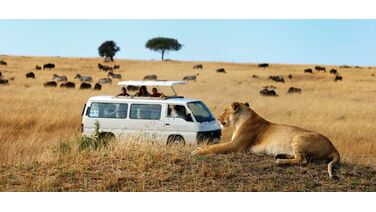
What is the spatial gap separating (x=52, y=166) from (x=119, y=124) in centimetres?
858

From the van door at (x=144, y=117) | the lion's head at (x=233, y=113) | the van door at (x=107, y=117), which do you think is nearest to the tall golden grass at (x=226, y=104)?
the van door at (x=107, y=117)

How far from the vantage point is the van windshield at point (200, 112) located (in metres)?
20.4

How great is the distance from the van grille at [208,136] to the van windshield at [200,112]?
40 cm

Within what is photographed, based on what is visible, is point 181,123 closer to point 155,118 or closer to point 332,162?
point 155,118

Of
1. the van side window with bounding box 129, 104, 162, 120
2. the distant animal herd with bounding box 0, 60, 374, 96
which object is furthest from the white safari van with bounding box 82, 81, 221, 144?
the distant animal herd with bounding box 0, 60, 374, 96

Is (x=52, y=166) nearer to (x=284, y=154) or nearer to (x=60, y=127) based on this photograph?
(x=284, y=154)

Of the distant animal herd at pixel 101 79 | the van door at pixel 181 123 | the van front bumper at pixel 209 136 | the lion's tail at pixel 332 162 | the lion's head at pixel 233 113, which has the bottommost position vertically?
the distant animal herd at pixel 101 79

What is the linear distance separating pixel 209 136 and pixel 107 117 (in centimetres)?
305

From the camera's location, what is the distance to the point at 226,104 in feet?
121

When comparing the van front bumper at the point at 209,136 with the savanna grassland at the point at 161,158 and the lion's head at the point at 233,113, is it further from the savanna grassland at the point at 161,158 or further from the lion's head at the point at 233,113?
the lion's head at the point at 233,113

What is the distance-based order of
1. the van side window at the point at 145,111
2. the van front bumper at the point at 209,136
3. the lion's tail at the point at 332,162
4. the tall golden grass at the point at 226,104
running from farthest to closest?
the van side window at the point at 145,111
the van front bumper at the point at 209,136
the tall golden grass at the point at 226,104
the lion's tail at the point at 332,162

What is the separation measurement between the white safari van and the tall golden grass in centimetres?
107

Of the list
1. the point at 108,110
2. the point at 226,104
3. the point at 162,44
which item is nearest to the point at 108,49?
the point at 162,44

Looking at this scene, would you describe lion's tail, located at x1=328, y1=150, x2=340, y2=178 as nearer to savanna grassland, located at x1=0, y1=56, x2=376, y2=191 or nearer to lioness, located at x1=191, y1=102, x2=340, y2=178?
lioness, located at x1=191, y1=102, x2=340, y2=178
